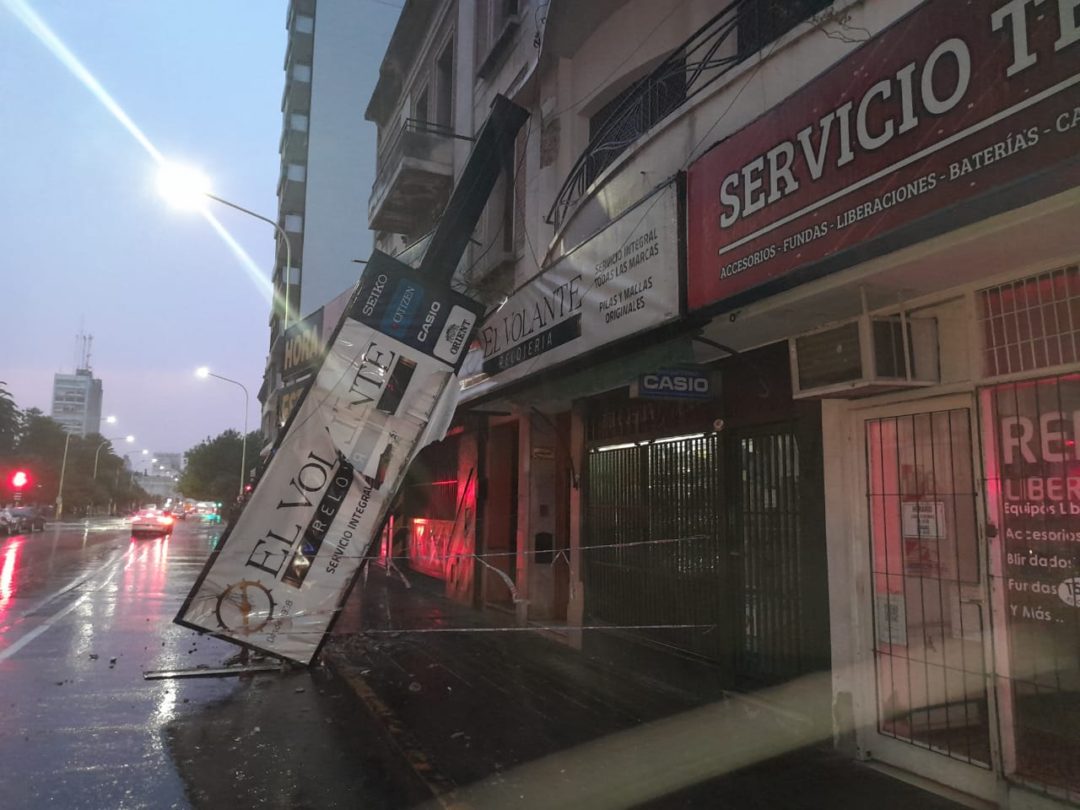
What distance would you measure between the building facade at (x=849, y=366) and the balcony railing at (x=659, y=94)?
0.19ft

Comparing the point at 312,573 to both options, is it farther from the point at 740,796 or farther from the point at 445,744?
the point at 740,796

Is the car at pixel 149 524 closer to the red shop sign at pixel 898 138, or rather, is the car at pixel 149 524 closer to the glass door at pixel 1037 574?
the red shop sign at pixel 898 138

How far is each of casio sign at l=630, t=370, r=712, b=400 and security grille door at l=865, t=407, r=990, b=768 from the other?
172 cm

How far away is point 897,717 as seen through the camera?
508 centimetres

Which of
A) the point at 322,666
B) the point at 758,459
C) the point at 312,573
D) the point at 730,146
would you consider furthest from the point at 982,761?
the point at 322,666

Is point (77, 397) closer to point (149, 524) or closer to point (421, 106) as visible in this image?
point (149, 524)

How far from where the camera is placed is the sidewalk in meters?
4.61

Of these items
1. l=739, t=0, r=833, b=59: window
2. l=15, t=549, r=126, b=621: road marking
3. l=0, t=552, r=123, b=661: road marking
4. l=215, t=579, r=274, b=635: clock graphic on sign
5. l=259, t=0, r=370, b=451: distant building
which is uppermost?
l=259, t=0, r=370, b=451: distant building

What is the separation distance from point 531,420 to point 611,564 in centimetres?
298

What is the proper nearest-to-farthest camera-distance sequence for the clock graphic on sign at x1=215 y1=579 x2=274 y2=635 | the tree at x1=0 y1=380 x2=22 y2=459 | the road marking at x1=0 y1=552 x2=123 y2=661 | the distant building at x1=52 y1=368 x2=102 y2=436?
the clock graphic on sign at x1=215 y1=579 x2=274 y2=635 < the road marking at x1=0 y1=552 x2=123 y2=661 < the tree at x1=0 y1=380 x2=22 y2=459 < the distant building at x1=52 y1=368 x2=102 y2=436

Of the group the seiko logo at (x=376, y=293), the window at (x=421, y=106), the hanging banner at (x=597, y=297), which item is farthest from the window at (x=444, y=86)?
the seiko logo at (x=376, y=293)

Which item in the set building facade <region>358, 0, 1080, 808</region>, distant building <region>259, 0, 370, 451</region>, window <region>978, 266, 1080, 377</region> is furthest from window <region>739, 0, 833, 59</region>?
distant building <region>259, 0, 370, 451</region>

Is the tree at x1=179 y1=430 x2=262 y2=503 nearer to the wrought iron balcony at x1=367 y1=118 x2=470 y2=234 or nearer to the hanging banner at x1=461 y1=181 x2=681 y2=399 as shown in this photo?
the wrought iron balcony at x1=367 y1=118 x2=470 y2=234

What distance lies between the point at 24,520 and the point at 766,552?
1644 inches
